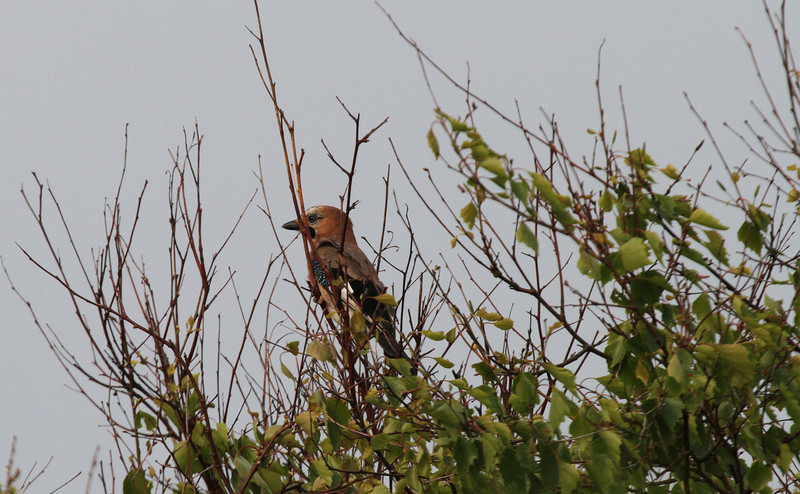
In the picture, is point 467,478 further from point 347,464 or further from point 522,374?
point 347,464

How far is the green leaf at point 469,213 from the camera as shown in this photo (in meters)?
2.45

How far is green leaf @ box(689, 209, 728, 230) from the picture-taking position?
8.39 feet

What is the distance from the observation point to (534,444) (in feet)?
8.34

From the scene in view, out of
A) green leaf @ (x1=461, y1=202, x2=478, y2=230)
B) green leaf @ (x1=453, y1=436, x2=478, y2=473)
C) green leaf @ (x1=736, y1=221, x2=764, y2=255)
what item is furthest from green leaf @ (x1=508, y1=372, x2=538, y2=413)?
green leaf @ (x1=736, y1=221, x2=764, y2=255)

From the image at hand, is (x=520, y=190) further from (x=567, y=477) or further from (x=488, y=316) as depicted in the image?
(x=567, y=477)

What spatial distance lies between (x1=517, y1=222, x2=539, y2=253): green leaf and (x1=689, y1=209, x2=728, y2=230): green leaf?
0.57 m

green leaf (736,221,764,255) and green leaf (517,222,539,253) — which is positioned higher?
green leaf (736,221,764,255)

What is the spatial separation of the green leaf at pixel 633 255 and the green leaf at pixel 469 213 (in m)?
0.46

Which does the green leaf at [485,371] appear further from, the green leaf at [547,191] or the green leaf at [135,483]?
the green leaf at [135,483]

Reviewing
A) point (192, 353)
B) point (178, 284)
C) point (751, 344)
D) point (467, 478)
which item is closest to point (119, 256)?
point (178, 284)

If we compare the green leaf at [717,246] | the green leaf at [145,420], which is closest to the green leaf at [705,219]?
the green leaf at [717,246]

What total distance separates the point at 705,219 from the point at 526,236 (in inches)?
24.9

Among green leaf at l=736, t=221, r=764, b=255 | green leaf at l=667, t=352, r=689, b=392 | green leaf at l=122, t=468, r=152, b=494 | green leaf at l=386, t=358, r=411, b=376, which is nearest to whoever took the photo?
green leaf at l=667, t=352, r=689, b=392

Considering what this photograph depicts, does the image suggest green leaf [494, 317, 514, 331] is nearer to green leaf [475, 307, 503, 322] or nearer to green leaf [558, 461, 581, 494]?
green leaf [475, 307, 503, 322]
